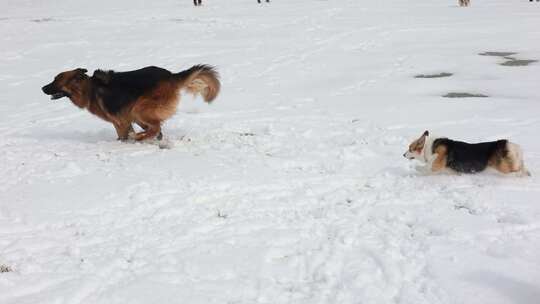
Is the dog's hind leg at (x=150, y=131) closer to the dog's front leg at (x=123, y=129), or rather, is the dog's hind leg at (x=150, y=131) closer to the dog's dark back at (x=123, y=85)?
the dog's front leg at (x=123, y=129)

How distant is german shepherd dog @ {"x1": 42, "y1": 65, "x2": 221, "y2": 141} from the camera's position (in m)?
7.02

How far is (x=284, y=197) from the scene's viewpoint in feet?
16.9

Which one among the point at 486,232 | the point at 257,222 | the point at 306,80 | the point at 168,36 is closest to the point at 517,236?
the point at 486,232

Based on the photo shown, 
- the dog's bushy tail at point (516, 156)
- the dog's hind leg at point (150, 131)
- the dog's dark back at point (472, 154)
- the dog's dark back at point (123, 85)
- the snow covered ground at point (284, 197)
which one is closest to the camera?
the snow covered ground at point (284, 197)

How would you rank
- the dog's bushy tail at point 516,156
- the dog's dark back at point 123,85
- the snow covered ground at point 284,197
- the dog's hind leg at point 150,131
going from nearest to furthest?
the snow covered ground at point 284,197
the dog's bushy tail at point 516,156
the dog's dark back at point 123,85
the dog's hind leg at point 150,131

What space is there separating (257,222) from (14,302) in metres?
2.03

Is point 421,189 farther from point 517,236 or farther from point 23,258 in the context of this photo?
point 23,258

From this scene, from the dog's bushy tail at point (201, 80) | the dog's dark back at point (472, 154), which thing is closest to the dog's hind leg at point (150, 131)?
the dog's bushy tail at point (201, 80)

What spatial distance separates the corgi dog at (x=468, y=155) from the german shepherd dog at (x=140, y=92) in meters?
3.09

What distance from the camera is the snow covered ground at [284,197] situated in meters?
3.61

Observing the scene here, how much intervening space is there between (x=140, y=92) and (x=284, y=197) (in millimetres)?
2980

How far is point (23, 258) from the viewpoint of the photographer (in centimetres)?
397

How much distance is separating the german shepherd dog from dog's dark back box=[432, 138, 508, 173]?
338cm

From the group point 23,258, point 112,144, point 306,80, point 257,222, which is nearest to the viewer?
point 23,258
